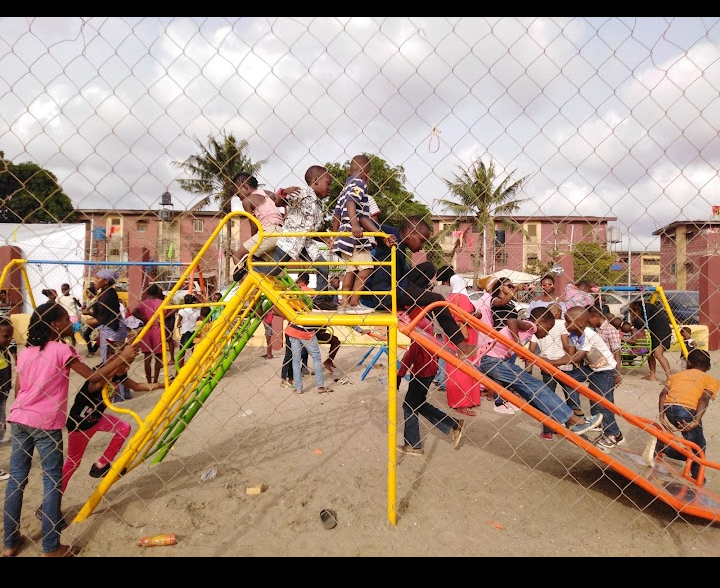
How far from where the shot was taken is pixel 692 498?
319cm

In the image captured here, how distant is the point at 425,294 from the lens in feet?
12.3

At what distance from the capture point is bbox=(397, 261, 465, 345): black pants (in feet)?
12.2

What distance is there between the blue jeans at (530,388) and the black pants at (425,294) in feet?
1.91

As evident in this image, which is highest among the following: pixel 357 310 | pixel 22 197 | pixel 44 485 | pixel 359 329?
pixel 22 197

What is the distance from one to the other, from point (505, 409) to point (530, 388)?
7.26ft

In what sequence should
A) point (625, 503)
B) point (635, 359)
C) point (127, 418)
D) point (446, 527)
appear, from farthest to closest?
point (635, 359), point (127, 418), point (625, 503), point (446, 527)

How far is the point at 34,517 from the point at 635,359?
359 inches

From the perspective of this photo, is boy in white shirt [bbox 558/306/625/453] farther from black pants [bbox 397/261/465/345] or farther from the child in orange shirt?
black pants [bbox 397/261/465/345]

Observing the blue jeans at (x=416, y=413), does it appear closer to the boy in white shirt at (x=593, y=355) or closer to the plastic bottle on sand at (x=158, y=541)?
the boy in white shirt at (x=593, y=355)

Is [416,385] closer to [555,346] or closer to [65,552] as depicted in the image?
[555,346]

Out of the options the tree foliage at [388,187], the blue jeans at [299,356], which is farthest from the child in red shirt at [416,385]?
the blue jeans at [299,356]

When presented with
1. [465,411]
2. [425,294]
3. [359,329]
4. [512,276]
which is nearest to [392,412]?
[425,294]
